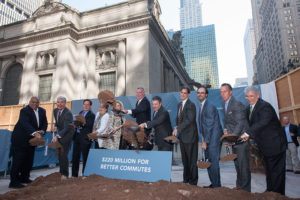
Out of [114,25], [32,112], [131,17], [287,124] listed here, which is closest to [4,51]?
[114,25]

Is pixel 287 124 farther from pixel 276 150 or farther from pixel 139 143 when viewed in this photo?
pixel 139 143

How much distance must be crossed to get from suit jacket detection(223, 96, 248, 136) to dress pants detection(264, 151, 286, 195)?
0.64 m

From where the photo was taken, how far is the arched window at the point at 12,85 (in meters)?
23.3

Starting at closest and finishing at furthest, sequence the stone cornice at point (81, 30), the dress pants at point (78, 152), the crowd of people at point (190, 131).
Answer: the crowd of people at point (190, 131) < the dress pants at point (78, 152) < the stone cornice at point (81, 30)

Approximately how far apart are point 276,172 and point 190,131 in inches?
66.7

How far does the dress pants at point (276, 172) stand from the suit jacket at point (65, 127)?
4.44 metres

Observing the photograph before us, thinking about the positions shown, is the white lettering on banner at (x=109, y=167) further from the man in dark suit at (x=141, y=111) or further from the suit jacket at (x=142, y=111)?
the suit jacket at (x=142, y=111)

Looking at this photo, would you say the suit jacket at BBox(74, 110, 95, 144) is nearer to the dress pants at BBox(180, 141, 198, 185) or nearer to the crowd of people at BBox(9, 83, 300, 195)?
the crowd of people at BBox(9, 83, 300, 195)

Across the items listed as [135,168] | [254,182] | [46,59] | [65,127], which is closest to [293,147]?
[254,182]

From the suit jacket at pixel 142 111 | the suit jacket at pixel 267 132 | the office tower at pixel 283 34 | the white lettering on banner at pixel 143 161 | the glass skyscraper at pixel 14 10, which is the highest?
the glass skyscraper at pixel 14 10

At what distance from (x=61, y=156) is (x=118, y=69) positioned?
1584 centimetres

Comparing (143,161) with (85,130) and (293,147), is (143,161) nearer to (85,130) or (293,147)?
(85,130)

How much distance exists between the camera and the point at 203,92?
14.0 ft

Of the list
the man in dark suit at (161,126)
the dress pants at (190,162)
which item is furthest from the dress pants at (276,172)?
the man in dark suit at (161,126)
